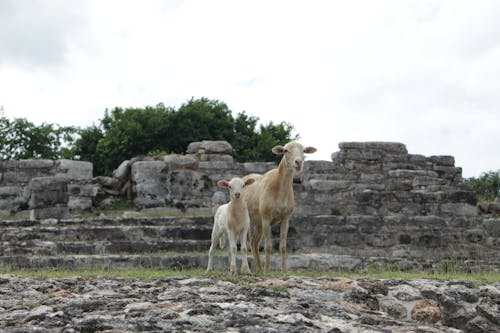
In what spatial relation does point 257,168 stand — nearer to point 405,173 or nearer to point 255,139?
point 405,173

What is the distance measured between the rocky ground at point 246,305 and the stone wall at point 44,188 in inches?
334

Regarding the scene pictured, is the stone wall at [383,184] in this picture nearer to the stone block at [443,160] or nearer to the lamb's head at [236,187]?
the stone block at [443,160]

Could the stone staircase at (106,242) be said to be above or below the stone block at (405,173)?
below

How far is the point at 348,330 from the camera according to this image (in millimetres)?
8398

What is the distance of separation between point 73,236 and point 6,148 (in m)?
13.5

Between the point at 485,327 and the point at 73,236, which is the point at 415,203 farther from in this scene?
the point at 485,327

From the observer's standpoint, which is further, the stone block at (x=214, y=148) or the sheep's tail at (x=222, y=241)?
the stone block at (x=214, y=148)

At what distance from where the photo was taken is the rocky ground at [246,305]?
818cm

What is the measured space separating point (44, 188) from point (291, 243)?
5.90 metres

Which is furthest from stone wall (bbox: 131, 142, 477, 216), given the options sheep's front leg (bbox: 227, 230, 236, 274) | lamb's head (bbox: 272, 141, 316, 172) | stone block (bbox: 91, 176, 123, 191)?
sheep's front leg (bbox: 227, 230, 236, 274)

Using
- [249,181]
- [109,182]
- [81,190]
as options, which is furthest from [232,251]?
[109,182]

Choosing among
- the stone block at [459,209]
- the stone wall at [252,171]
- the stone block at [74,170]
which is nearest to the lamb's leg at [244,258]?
the stone wall at [252,171]

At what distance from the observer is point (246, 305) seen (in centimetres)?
895

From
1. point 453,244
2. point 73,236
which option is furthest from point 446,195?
point 73,236
